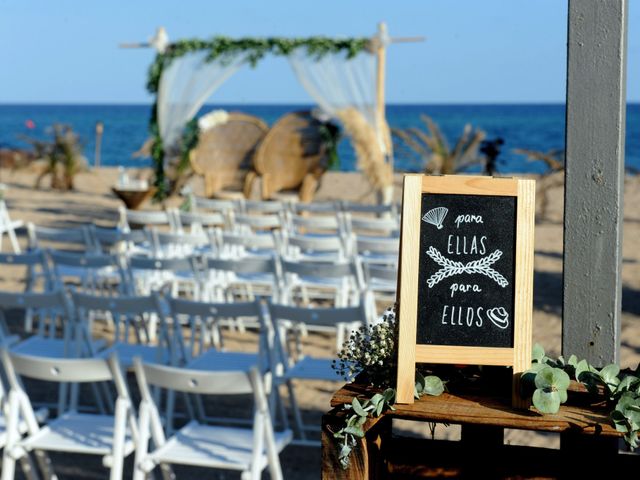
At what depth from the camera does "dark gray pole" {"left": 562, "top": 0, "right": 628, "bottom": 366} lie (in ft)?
8.09

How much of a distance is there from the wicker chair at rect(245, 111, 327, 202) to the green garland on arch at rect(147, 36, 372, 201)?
987mm

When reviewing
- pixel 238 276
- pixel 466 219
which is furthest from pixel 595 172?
pixel 238 276

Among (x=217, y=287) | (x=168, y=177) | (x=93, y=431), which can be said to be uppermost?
(x=168, y=177)

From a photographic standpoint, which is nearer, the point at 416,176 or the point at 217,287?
the point at 416,176

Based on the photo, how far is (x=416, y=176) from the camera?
2285 mm

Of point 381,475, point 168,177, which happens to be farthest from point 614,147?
point 168,177

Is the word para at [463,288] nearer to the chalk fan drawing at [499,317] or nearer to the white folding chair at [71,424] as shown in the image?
the chalk fan drawing at [499,317]

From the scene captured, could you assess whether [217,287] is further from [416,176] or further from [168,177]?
[168,177]

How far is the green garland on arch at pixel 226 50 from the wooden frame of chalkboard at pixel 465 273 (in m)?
10.1

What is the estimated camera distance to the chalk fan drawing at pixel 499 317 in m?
2.28

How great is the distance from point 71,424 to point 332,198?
1451 centimetres

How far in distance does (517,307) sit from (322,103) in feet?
34.7

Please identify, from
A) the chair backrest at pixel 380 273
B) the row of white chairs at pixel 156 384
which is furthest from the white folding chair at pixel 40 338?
the chair backrest at pixel 380 273

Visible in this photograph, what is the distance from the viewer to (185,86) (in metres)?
13.4
